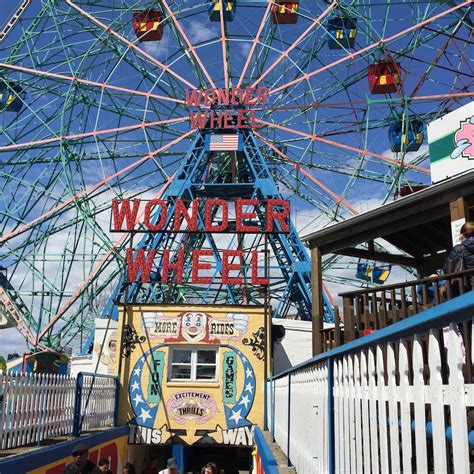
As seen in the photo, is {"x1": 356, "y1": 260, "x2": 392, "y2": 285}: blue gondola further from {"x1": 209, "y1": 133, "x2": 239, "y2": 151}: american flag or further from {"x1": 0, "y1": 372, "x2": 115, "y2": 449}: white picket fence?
{"x1": 0, "y1": 372, "x2": 115, "y2": 449}: white picket fence

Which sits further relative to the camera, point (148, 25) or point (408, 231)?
point (148, 25)

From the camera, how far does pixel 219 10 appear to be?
2595 cm

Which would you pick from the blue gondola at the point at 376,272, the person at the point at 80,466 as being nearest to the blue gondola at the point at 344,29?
the blue gondola at the point at 376,272

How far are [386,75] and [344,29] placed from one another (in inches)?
150

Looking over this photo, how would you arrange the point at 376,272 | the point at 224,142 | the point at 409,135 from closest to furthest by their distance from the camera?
1. the point at 224,142
2. the point at 409,135
3. the point at 376,272

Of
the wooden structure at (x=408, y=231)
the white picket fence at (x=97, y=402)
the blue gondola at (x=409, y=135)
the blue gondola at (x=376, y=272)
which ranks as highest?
the blue gondola at (x=409, y=135)

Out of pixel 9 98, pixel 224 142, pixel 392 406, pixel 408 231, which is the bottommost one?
pixel 392 406

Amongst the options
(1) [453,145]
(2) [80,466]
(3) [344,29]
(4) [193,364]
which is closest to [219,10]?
(3) [344,29]

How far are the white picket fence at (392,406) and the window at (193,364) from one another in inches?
424

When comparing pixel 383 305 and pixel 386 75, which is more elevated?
pixel 386 75

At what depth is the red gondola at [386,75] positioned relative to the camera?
23.8m

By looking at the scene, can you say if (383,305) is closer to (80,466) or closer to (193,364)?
(80,466)

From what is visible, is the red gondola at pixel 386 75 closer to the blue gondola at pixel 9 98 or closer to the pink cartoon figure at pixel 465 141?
the pink cartoon figure at pixel 465 141

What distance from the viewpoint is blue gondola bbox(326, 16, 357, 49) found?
26.1m
